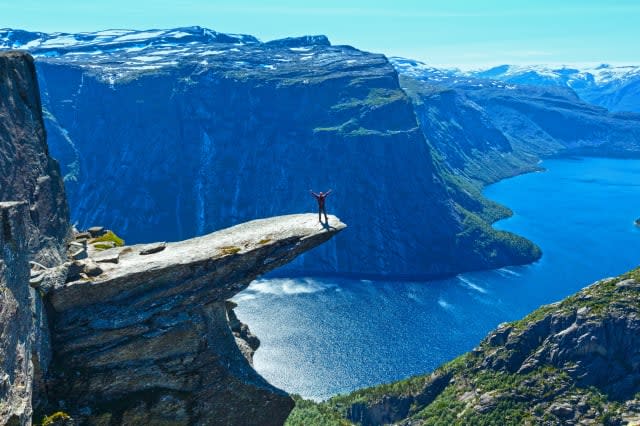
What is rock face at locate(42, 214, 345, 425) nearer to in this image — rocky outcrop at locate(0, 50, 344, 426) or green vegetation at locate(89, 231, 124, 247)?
rocky outcrop at locate(0, 50, 344, 426)

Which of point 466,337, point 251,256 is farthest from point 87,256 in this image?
point 466,337

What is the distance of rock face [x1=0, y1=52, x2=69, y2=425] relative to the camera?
73.9 feet

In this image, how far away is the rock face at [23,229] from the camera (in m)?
22.5

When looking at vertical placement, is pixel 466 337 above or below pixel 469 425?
below

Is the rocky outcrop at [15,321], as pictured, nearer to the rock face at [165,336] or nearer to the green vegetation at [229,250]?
the rock face at [165,336]

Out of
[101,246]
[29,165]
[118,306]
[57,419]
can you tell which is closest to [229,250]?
[118,306]

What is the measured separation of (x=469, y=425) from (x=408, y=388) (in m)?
31.7

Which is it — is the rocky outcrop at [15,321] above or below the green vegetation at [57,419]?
above

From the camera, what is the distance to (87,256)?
32.7 metres

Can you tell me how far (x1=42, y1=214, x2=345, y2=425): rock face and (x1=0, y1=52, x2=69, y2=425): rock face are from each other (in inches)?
69.7

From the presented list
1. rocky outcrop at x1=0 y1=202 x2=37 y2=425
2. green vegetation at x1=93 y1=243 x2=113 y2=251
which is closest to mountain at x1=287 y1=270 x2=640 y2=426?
green vegetation at x1=93 y1=243 x2=113 y2=251

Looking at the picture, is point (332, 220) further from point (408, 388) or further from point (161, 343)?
point (408, 388)

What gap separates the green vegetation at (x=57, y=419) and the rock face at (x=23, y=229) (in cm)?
109

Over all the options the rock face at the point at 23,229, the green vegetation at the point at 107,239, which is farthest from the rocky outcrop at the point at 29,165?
the green vegetation at the point at 107,239
